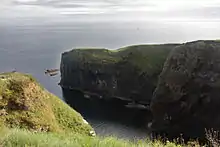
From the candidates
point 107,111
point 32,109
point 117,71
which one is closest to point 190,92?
point 107,111

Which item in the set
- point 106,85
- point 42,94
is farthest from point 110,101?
point 42,94

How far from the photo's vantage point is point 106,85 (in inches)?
4914

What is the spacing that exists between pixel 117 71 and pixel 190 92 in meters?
47.8

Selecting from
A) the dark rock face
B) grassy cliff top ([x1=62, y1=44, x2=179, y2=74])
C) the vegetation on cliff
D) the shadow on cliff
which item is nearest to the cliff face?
grassy cliff top ([x1=62, y1=44, x2=179, y2=74])

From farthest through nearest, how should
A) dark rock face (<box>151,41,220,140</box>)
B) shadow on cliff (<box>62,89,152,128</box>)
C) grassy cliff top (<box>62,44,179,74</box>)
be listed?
1. grassy cliff top (<box>62,44,179,74</box>)
2. shadow on cliff (<box>62,89,152,128</box>)
3. dark rock face (<box>151,41,220,140</box>)

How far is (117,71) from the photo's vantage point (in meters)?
127

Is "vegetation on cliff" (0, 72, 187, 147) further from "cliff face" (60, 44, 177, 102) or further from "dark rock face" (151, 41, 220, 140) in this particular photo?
"cliff face" (60, 44, 177, 102)

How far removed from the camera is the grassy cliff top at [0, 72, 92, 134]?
40.6 meters

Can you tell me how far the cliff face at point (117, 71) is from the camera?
118938 millimetres

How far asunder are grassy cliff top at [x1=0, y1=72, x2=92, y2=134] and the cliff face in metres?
68.9

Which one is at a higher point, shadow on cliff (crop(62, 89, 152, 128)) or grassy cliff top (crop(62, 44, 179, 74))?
grassy cliff top (crop(62, 44, 179, 74))

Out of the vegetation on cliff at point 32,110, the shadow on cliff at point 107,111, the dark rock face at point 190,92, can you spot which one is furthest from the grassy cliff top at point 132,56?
the vegetation on cliff at point 32,110

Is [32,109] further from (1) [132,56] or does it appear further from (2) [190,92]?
(1) [132,56]

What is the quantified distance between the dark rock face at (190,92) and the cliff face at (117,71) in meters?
28.2
